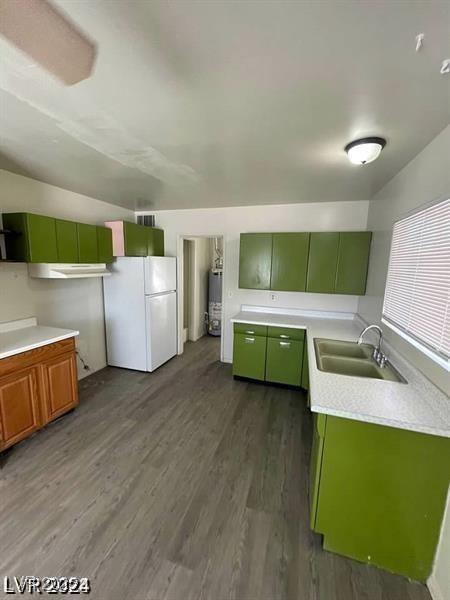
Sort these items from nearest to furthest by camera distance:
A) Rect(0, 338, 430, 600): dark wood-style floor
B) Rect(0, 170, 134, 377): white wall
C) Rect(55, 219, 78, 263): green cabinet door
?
Rect(0, 338, 430, 600): dark wood-style floor → Rect(0, 170, 134, 377): white wall → Rect(55, 219, 78, 263): green cabinet door

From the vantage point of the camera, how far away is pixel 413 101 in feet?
4.19

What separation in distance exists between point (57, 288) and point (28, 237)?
33.2 inches

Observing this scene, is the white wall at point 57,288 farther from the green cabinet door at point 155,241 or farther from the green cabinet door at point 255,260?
the green cabinet door at point 255,260

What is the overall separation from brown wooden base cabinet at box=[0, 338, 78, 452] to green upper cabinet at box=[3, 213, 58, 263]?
90cm

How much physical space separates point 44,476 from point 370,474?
7.60 feet

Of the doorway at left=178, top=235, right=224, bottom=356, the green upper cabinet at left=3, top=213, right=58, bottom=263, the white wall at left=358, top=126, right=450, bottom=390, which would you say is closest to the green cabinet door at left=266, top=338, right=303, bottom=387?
the white wall at left=358, top=126, right=450, bottom=390

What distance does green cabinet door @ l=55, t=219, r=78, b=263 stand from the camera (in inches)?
107

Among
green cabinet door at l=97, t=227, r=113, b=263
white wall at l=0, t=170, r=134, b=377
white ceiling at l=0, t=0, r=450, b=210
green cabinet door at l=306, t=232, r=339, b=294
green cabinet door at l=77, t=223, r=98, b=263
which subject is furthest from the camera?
green cabinet door at l=97, t=227, r=113, b=263

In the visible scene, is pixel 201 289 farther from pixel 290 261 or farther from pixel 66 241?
pixel 66 241

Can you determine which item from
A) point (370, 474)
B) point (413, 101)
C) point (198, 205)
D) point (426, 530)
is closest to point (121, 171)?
point (198, 205)

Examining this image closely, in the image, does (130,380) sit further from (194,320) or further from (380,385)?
(380,385)

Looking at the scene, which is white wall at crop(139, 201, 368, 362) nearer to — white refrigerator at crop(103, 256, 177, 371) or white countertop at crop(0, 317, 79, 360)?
white refrigerator at crop(103, 256, 177, 371)

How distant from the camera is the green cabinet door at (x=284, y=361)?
3225mm

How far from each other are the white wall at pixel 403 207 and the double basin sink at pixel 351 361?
7.7 inches
